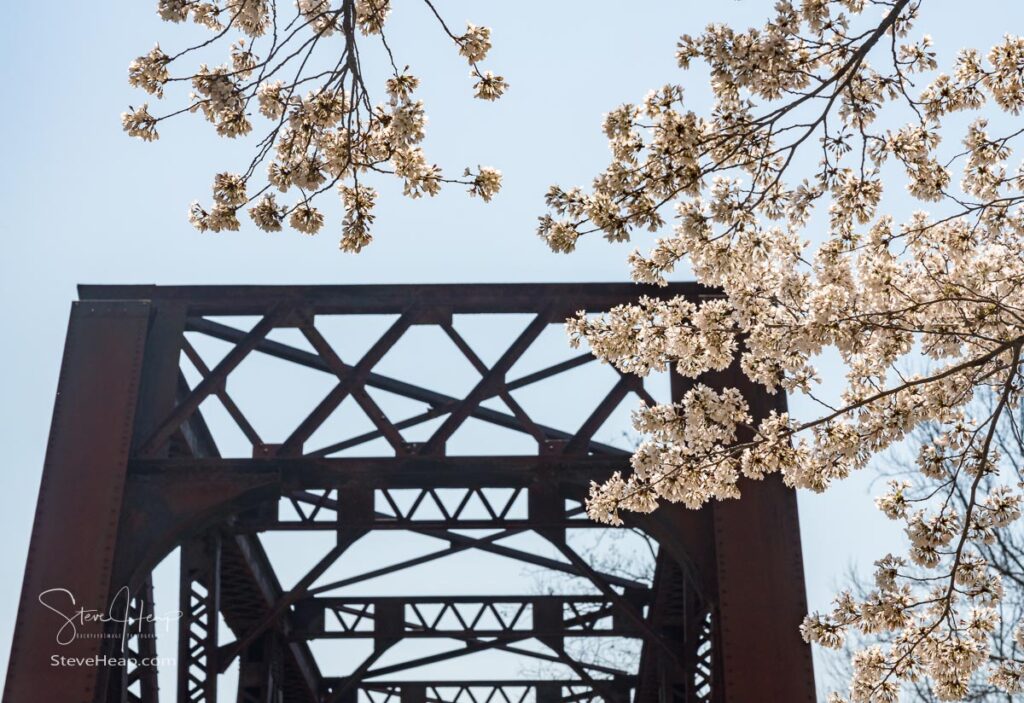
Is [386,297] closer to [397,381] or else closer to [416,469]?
[397,381]

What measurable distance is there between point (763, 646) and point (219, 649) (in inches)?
250

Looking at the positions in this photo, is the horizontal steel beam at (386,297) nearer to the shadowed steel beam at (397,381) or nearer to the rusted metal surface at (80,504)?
the shadowed steel beam at (397,381)

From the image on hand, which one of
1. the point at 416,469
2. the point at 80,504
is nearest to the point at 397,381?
the point at 416,469

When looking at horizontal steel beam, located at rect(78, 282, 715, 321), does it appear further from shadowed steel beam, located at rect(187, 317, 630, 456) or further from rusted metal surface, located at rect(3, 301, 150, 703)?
rusted metal surface, located at rect(3, 301, 150, 703)

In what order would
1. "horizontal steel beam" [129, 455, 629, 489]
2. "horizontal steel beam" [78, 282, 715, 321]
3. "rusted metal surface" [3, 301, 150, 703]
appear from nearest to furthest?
"rusted metal surface" [3, 301, 150, 703]
"horizontal steel beam" [129, 455, 629, 489]
"horizontal steel beam" [78, 282, 715, 321]

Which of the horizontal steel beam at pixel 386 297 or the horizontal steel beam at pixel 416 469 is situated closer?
the horizontal steel beam at pixel 416 469

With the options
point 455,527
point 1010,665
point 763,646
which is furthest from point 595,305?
point 1010,665

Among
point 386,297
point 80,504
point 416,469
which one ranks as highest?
point 386,297

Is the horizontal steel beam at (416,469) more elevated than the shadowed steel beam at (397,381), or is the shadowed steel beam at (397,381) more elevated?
the shadowed steel beam at (397,381)

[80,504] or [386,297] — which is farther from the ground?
[386,297]

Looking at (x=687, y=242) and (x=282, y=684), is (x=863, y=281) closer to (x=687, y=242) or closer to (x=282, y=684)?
(x=687, y=242)

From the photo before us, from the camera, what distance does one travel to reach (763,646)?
1193 centimetres

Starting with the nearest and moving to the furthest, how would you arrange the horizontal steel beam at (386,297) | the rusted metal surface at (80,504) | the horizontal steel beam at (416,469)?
the rusted metal surface at (80,504)
the horizontal steel beam at (416,469)
the horizontal steel beam at (386,297)

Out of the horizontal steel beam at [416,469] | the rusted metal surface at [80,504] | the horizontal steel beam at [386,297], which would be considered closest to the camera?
the rusted metal surface at [80,504]
